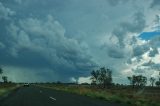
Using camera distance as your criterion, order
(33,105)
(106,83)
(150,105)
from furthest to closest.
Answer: (106,83) → (150,105) → (33,105)

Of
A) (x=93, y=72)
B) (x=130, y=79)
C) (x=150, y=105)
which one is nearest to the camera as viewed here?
(x=150, y=105)

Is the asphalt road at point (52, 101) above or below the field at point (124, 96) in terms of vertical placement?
below

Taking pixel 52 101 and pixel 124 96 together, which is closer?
pixel 52 101

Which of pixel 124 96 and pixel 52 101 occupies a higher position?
pixel 124 96

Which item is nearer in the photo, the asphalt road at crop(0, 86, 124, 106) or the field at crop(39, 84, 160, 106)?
the asphalt road at crop(0, 86, 124, 106)

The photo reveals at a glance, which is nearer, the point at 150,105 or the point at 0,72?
the point at 150,105

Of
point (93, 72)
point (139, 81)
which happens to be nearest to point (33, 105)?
point (93, 72)

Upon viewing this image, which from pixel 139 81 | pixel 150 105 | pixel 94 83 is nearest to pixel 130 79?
pixel 139 81

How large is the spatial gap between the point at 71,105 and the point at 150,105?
5.96 meters

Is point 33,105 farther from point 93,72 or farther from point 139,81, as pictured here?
point 139,81

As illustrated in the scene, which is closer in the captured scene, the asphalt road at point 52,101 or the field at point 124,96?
the asphalt road at point 52,101

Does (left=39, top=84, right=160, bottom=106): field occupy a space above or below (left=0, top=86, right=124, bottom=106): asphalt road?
above

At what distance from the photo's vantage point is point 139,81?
618ft

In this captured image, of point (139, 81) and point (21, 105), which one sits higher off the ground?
point (139, 81)
